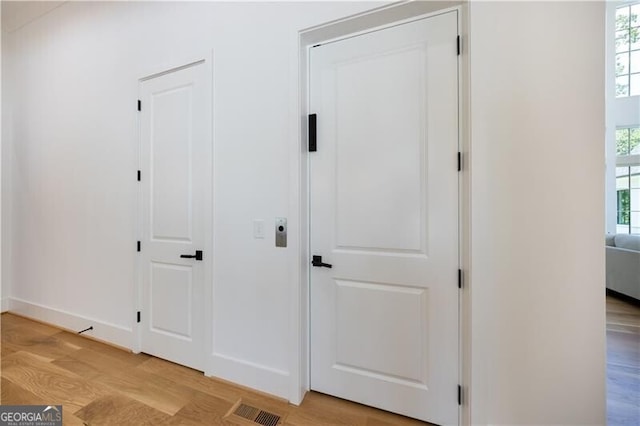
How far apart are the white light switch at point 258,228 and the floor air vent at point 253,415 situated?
3.47ft

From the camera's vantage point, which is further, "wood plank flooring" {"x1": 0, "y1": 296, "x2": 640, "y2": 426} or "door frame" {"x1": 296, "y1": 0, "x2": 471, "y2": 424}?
"wood plank flooring" {"x1": 0, "y1": 296, "x2": 640, "y2": 426}

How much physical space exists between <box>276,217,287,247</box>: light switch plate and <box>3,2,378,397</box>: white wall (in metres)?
0.05

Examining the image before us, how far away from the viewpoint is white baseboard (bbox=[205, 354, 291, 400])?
1.73 m

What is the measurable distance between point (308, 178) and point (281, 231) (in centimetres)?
40

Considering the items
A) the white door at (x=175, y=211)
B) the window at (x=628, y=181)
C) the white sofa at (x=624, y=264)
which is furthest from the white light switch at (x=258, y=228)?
the window at (x=628, y=181)

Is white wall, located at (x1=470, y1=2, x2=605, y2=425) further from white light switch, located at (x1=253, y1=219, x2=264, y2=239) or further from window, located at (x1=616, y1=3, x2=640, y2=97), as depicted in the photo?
window, located at (x1=616, y1=3, x2=640, y2=97)

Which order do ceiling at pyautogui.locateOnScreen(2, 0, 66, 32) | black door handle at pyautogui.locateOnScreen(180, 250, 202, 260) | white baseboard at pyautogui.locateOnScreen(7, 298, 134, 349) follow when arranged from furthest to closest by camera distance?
ceiling at pyautogui.locateOnScreen(2, 0, 66, 32)
white baseboard at pyautogui.locateOnScreen(7, 298, 134, 349)
black door handle at pyautogui.locateOnScreen(180, 250, 202, 260)

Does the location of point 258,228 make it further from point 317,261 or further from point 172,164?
point 172,164

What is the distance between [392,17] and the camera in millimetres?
1534

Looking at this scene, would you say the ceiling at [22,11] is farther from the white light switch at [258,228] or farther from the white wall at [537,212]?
the white wall at [537,212]

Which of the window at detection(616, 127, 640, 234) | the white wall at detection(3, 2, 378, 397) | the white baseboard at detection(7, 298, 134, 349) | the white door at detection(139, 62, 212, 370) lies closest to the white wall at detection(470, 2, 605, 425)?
the white wall at detection(3, 2, 378, 397)

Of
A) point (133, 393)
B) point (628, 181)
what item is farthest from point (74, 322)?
point (628, 181)

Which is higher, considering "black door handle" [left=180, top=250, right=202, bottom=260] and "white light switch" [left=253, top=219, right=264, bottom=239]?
"white light switch" [left=253, top=219, right=264, bottom=239]

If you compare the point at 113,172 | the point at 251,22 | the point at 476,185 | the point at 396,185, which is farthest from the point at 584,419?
the point at 113,172
